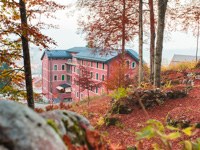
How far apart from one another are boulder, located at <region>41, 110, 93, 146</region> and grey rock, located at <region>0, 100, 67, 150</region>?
8.9 inches

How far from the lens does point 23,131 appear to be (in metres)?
1.28

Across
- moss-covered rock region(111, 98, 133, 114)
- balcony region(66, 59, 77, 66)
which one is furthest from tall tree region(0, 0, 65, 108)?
A: balcony region(66, 59, 77, 66)

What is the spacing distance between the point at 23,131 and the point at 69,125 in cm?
64

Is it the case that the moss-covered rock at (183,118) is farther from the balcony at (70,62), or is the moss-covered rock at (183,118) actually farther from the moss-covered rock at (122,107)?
the balcony at (70,62)

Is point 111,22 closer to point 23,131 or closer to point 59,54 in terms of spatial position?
point 23,131

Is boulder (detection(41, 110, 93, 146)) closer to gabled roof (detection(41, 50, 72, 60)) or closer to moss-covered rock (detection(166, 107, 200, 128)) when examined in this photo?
moss-covered rock (detection(166, 107, 200, 128))

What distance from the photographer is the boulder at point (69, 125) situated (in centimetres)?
175

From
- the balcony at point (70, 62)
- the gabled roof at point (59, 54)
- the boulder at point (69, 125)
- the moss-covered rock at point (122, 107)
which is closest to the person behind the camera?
the boulder at point (69, 125)

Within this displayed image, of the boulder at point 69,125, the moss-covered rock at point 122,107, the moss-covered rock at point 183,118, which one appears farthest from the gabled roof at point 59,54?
the boulder at point 69,125

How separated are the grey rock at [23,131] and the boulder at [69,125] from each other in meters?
0.23

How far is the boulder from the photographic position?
5.74 ft

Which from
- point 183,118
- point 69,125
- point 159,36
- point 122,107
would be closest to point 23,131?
point 69,125

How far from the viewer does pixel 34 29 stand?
7156 millimetres

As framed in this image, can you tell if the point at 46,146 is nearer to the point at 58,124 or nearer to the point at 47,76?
the point at 58,124
